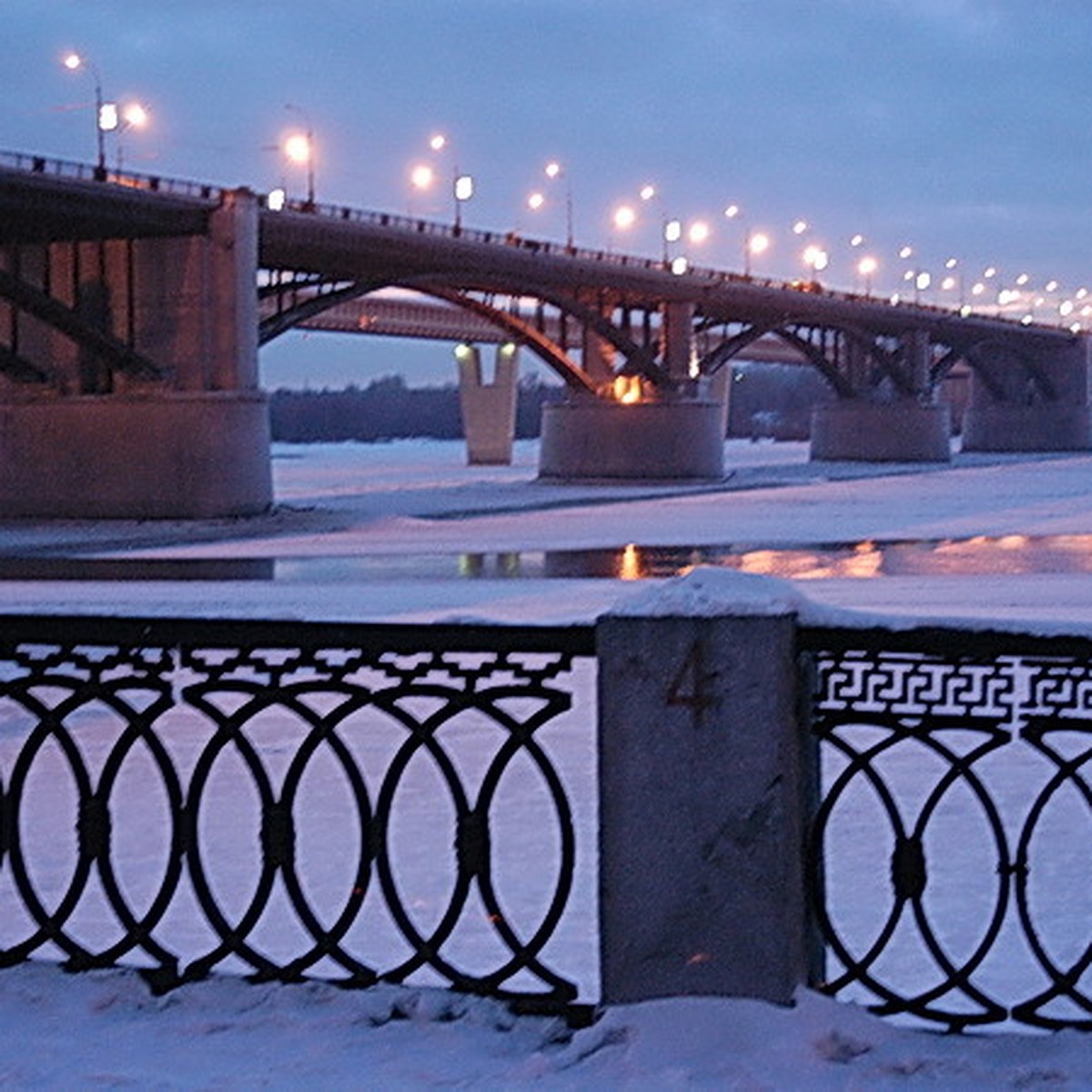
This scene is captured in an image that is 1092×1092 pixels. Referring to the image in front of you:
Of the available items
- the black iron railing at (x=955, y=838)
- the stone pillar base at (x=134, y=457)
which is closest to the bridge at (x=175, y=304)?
the stone pillar base at (x=134, y=457)

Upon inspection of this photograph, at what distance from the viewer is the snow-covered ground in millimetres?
4617

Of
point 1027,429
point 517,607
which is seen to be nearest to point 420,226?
point 517,607

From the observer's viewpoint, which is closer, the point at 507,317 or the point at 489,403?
the point at 507,317

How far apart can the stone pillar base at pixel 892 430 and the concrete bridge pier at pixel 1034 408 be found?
20.0 meters

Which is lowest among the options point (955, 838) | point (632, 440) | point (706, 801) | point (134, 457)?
point (955, 838)

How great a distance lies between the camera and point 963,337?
93.8 meters

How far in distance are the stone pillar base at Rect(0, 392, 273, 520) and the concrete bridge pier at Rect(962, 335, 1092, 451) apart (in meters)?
69.5

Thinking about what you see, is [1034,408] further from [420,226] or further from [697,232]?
[420,226]

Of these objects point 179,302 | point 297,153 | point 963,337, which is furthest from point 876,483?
point 963,337

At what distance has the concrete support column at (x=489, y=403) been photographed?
98.8 m

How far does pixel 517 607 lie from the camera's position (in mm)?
19766

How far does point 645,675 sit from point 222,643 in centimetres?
126

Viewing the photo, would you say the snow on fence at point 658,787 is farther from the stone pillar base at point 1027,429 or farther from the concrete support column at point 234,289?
the stone pillar base at point 1027,429

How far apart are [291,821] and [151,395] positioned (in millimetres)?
35514
